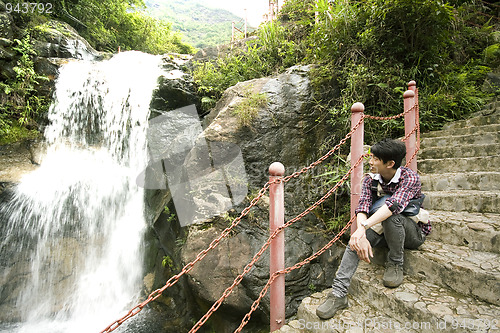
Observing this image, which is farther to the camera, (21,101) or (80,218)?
(21,101)

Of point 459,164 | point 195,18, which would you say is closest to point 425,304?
point 459,164

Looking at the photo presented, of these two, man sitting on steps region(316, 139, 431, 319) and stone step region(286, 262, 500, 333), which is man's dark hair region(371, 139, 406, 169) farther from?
stone step region(286, 262, 500, 333)

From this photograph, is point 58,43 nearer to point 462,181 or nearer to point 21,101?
point 21,101

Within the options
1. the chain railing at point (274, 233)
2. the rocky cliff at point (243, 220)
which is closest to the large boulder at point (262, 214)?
the rocky cliff at point (243, 220)

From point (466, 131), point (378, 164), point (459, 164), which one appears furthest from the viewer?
point (466, 131)

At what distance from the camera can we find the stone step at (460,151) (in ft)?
11.1

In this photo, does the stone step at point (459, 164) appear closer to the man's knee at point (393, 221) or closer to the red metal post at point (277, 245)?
the man's knee at point (393, 221)

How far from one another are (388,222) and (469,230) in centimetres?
90

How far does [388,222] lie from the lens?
1925 mm

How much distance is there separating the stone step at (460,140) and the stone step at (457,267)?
8.13 ft

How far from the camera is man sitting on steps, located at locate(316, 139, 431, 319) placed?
1852 millimetres

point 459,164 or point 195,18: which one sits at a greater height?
point 195,18

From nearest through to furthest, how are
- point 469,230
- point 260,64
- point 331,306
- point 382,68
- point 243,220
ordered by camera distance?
point 331,306, point 469,230, point 243,220, point 382,68, point 260,64

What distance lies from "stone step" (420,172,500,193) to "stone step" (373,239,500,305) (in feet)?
4.06
